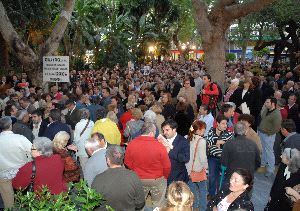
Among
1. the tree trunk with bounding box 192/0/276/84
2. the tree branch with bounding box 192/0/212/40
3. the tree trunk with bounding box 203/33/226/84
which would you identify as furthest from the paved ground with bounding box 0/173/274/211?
the tree branch with bounding box 192/0/212/40

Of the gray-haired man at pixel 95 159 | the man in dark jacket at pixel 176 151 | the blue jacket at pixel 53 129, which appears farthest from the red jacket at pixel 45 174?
the blue jacket at pixel 53 129

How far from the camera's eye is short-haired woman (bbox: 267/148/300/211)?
207 inches

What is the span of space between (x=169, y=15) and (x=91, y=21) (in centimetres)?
1243

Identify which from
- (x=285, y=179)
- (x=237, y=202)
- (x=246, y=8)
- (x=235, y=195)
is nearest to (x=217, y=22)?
(x=246, y=8)

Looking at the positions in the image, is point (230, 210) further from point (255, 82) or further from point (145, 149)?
point (255, 82)

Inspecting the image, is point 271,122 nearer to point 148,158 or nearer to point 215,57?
point 148,158

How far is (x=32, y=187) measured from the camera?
5.01 m

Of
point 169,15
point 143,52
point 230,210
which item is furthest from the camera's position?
point 169,15

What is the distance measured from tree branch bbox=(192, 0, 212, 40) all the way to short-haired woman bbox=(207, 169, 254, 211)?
891 centimetres

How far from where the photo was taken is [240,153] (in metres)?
6.42

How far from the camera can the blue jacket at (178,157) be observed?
652 cm

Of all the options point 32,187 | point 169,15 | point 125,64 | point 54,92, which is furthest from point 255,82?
point 169,15

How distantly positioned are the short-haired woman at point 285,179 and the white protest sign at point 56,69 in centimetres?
905

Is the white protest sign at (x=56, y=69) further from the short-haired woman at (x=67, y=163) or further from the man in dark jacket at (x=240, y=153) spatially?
A: the man in dark jacket at (x=240, y=153)
